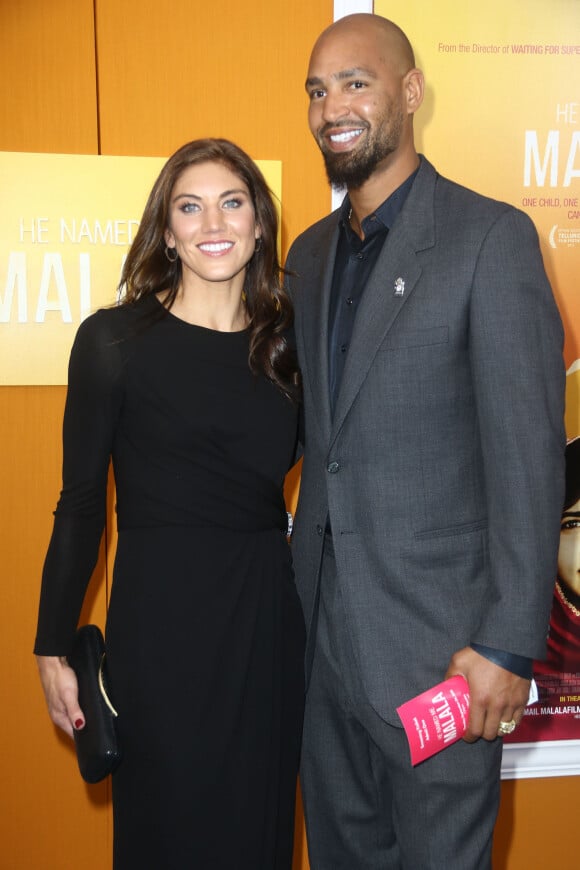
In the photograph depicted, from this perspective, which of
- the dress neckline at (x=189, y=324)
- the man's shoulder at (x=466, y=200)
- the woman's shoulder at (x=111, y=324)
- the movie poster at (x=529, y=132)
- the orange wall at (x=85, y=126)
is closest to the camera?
the man's shoulder at (x=466, y=200)

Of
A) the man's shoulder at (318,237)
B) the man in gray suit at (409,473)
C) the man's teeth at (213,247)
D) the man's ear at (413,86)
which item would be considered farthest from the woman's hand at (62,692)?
the man's ear at (413,86)

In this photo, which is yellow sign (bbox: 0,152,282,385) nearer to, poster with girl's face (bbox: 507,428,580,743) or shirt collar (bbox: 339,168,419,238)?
shirt collar (bbox: 339,168,419,238)

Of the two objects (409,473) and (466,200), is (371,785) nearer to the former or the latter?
(409,473)

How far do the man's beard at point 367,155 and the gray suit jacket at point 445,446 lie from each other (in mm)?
92

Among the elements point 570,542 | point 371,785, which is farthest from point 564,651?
point 371,785

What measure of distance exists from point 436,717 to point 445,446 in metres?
0.48

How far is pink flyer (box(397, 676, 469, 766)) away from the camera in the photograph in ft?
4.83

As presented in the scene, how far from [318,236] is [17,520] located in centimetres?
118

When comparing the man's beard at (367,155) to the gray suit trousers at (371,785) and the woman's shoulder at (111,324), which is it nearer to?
the woman's shoulder at (111,324)

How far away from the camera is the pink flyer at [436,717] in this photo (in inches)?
57.9

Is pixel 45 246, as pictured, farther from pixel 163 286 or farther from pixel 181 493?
pixel 181 493

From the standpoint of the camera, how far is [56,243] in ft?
7.80

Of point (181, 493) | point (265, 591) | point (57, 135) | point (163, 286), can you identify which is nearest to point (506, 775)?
point (265, 591)

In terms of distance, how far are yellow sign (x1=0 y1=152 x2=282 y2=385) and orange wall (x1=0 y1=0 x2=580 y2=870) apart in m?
0.06
